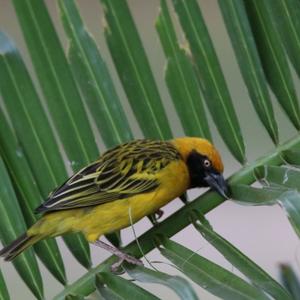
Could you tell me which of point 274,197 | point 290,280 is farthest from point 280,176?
point 290,280

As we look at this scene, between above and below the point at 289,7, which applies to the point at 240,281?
below

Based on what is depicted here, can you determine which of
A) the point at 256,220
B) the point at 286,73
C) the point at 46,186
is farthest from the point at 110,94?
the point at 256,220

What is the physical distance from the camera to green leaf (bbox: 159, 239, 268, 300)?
7.99 ft

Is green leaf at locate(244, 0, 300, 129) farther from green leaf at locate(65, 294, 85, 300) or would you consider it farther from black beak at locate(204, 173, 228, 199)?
green leaf at locate(65, 294, 85, 300)

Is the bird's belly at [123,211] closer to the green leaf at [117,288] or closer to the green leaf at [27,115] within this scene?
the green leaf at [27,115]

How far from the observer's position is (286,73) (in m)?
3.17

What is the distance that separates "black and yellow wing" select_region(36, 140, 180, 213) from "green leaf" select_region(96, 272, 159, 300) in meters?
0.45

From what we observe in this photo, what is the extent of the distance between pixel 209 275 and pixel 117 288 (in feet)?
0.92

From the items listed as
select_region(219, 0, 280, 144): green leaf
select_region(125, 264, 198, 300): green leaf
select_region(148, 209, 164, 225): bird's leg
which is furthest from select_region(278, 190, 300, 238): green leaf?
select_region(148, 209, 164, 225): bird's leg

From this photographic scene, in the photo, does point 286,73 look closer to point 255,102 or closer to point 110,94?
point 255,102

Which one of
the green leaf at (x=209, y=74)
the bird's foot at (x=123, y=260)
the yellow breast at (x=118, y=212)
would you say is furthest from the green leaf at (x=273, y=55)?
the bird's foot at (x=123, y=260)

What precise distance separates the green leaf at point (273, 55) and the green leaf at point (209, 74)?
0.16m

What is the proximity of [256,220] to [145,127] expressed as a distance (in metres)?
4.87

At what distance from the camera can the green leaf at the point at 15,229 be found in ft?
9.84
